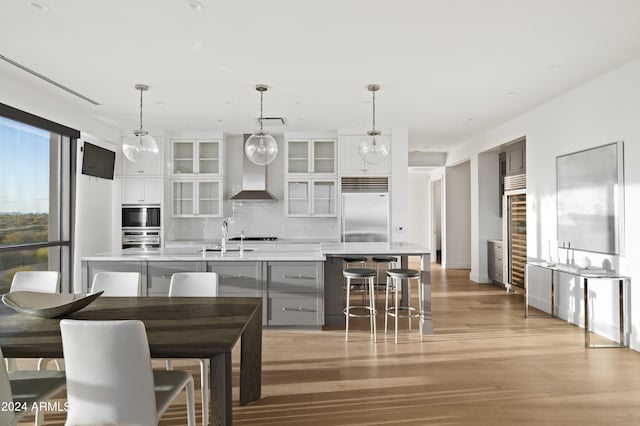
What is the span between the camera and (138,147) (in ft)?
13.2

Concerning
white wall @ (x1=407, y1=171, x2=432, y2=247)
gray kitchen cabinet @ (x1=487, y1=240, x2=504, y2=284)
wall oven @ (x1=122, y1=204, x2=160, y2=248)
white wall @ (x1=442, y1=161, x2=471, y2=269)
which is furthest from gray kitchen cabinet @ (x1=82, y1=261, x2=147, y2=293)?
white wall @ (x1=407, y1=171, x2=432, y2=247)

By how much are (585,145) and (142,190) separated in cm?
669

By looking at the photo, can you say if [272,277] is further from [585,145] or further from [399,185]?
[585,145]

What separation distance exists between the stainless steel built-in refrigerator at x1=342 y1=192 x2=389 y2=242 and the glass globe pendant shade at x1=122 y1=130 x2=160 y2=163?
152 inches

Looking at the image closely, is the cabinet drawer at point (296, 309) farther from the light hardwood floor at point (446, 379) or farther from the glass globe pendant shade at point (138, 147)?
the glass globe pendant shade at point (138, 147)

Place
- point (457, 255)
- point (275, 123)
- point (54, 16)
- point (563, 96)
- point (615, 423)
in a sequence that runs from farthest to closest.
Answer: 1. point (457, 255)
2. point (275, 123)
3. point (563, 96)
4. point (54, 16)
5. point (615, 423)

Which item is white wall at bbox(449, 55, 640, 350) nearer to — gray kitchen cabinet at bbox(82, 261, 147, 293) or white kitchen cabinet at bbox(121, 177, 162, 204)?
gray kitchen cabinet at bbox(82, 261, 147, 293)

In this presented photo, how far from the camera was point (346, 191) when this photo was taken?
7.35 meters

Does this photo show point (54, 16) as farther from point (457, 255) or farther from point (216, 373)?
point (457, 255)

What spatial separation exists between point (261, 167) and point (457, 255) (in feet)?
17.6

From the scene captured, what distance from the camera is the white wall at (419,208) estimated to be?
12.6 metres

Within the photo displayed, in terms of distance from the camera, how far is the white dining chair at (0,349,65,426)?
5.74 feet

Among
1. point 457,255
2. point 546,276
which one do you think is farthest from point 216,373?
point 457,255

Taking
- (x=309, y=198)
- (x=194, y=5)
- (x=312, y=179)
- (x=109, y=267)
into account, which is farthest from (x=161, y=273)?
(x=312, y=179)
